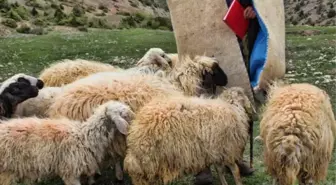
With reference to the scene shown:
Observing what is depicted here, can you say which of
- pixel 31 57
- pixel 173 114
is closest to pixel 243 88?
pixel 173 114

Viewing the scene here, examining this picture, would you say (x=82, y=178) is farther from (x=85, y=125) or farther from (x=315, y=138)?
(x=315, y=138)

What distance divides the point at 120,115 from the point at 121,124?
0.13 m

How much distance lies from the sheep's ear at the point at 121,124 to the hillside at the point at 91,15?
22362 mm

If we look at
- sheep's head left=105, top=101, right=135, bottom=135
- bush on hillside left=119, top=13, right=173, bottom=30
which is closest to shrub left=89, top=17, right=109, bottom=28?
bush on hillside left=119, top=13, right=173, bottom=30

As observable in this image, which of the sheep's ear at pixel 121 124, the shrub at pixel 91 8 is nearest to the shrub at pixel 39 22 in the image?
the shrub at pixel 91 8

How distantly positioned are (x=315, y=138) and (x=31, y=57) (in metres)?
16.0

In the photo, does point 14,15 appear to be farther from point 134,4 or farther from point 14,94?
point 14,94

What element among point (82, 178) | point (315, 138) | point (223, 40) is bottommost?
point (82, 178)

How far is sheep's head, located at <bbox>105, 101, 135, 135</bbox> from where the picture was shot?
6641 mm

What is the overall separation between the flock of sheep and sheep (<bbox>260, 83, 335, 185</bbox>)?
11 millimetres

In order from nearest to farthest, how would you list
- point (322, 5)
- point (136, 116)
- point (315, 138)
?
point (315, 138) → point (136, 116) → point (322, 5)

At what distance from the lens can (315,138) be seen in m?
6.18

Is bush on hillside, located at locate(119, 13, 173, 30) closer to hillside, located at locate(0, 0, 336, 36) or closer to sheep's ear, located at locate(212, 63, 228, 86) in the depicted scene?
hillside, located at locate(0, 0, 336, 36)

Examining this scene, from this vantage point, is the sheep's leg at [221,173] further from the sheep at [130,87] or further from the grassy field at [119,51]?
the grassy field at [119,51]
